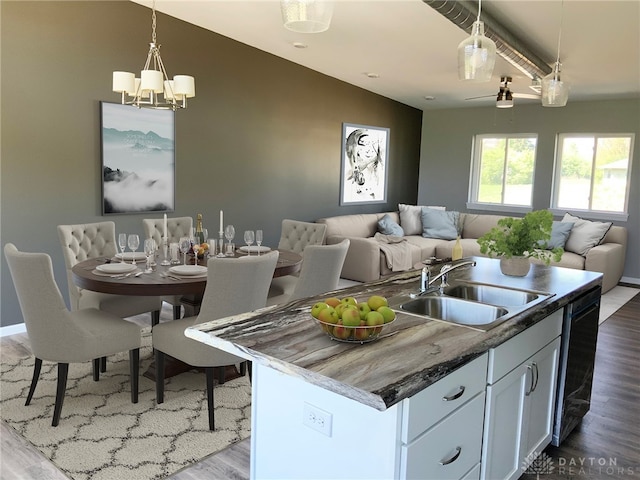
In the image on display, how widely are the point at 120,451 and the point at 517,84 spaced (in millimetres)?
6160

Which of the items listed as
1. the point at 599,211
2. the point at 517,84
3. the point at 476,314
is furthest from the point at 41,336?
the point at 599,211

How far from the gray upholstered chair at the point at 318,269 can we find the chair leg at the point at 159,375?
3.03 feet

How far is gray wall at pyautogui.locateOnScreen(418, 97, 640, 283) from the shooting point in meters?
7.24

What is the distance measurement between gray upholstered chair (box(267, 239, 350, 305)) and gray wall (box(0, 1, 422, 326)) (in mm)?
2410

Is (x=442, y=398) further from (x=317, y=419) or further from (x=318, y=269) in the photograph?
(x=318, y=269)

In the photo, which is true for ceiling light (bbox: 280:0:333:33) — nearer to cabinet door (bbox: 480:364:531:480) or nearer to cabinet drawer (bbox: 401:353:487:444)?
cabinet drawer (bbox: 401:353:487:444)

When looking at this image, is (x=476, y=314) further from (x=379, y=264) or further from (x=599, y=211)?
(x=599, y=211)

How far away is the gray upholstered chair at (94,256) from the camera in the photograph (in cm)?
373

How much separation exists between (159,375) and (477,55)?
2.47m

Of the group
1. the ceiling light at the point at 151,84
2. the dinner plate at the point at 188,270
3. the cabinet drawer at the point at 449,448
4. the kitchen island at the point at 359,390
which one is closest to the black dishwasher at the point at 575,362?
the kitchen island at the point at 359,390

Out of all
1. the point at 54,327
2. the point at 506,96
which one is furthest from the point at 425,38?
the point at 54,327

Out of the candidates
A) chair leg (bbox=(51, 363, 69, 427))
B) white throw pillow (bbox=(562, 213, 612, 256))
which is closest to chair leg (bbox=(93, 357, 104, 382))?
chair leg (bbox=(51, 363, 69, 427))

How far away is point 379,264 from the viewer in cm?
659

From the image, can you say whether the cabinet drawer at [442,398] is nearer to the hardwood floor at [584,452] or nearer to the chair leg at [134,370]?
the hardwood floor at [584,452]
